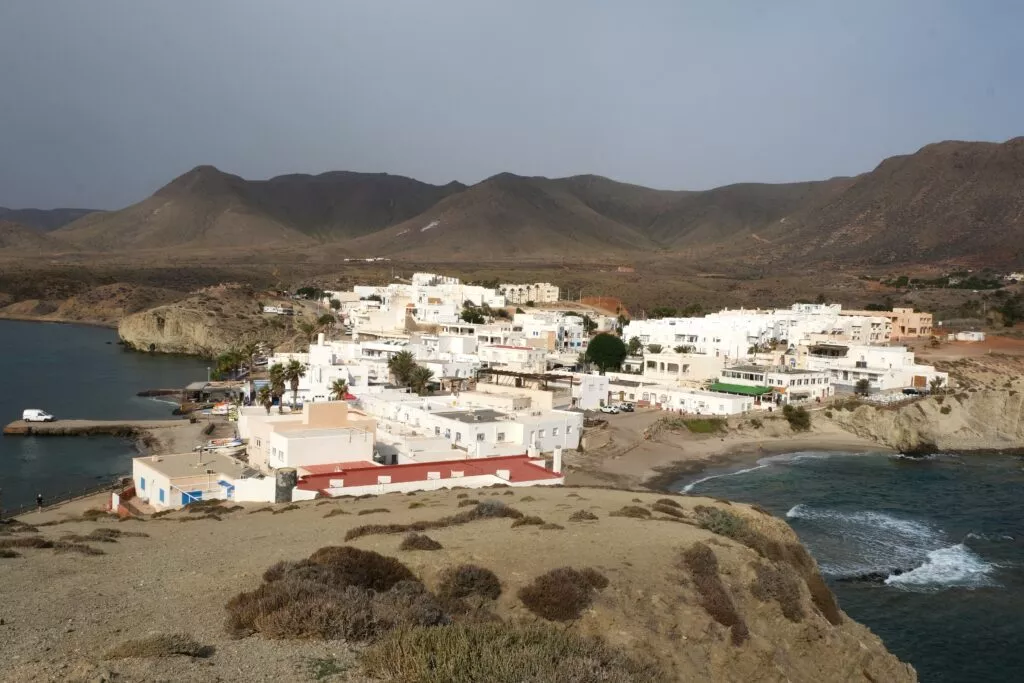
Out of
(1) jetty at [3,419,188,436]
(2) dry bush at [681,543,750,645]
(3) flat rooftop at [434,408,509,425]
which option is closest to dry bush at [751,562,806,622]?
(2) dry bush at [681,543,750,645]

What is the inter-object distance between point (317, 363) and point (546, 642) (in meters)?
47.0

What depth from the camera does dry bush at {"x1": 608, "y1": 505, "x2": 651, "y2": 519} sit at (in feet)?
63.4

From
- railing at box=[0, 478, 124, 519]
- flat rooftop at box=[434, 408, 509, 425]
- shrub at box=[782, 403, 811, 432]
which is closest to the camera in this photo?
railing at box=[0, 478, 124, 519]

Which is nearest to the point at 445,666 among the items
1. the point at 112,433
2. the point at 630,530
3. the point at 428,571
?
the point at 428,571

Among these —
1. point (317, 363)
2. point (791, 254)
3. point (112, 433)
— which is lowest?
point (112, 433)

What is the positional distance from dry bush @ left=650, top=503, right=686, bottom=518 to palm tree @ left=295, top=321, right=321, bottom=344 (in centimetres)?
6353

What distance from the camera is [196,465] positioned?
89.0ft

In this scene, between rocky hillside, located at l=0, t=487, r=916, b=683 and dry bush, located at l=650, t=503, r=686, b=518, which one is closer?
rocky hillside, located at l=0, t=487, r=916, b=683

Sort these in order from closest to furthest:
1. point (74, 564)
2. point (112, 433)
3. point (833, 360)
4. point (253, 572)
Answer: point (253, 572), point (74, 564), point (112, 433), point (833, 360)

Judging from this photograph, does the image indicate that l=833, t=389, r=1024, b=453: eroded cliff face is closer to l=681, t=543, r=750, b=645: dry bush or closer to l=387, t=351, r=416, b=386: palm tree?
l=387, t=351, r=416, b=386: palm tree

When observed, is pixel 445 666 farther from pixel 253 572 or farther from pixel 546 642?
pixel 253 572

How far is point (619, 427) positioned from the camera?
4753 centimetres

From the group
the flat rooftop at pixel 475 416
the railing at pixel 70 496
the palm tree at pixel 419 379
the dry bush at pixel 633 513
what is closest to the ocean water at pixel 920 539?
the dry bush at pixel 633 513

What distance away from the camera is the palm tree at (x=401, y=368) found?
51.6 m
